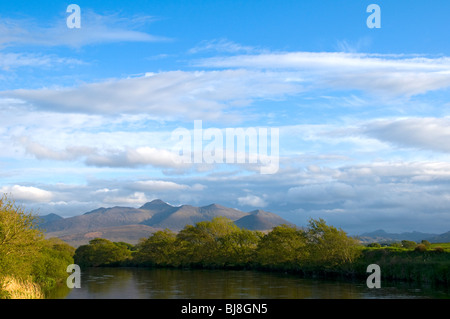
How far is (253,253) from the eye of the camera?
122125 millimetres

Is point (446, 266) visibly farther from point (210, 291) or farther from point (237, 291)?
point (210, 291)

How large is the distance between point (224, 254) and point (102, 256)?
68.5 meters

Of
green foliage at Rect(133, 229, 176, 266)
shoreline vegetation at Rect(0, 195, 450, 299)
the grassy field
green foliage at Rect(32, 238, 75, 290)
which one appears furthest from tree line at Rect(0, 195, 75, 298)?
green foliage at Rect(133, 229, 176, 266)

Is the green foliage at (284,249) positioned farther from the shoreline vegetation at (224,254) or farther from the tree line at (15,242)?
the tree line at (15,242)

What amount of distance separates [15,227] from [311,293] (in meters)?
38.2

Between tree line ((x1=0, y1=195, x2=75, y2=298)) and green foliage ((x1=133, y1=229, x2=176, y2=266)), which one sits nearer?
tree line ((x1=0, y1=195, x2=75, y2=298))

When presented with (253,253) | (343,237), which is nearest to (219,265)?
(253,253)

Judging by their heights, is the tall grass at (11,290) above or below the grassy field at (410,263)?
above

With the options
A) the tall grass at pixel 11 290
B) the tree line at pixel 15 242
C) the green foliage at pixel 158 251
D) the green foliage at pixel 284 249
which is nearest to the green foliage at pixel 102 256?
the green foliage at pixel 158 251

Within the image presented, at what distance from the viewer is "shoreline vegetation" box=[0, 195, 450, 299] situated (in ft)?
156

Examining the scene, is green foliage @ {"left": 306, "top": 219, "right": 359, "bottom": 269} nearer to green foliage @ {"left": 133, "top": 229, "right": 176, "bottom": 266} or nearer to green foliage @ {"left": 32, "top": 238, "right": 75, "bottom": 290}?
green foliage @ {"left": 32, "top": 238, "right": 75, "bottom": 290}

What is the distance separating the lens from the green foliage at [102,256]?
173 meters
